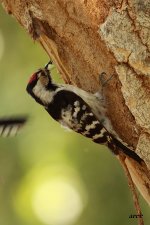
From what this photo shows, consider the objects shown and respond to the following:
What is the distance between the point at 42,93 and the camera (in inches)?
183

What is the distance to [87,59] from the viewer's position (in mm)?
3857

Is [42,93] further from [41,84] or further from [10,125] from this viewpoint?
[10,125]

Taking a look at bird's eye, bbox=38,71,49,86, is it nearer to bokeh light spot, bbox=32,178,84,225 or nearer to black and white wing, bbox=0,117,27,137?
black and white wing, bbox=0,117,27,137

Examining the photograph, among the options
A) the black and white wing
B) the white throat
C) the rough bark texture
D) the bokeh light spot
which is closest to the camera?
the rough bark texture

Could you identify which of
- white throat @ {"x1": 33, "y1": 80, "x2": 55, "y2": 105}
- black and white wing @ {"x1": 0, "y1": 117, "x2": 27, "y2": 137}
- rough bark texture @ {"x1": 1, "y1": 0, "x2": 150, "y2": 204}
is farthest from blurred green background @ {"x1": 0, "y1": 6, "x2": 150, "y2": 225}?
rough bark texture @ {"x1": 1, "y1": 0, "x2": 150, "y2": 204}

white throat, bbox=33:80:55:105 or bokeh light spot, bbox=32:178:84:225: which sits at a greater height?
white throat, bbox=33:80:55:105

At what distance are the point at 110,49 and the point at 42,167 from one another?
352 centimetres

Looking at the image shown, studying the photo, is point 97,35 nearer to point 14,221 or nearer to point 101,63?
point 101,63

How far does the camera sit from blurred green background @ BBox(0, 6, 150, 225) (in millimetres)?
6645

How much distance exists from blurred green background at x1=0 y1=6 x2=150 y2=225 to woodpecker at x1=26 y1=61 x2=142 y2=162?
1.93 metres

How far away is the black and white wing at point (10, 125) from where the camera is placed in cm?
416

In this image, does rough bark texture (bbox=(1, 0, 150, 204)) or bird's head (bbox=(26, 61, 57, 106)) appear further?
bird's head (bbox=(26, 61, 57, 106))

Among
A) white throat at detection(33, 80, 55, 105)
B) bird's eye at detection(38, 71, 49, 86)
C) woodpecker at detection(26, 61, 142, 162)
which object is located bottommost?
woodpecker at detection(26, 61, 142, 162)

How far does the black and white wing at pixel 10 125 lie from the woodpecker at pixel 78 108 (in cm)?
31
